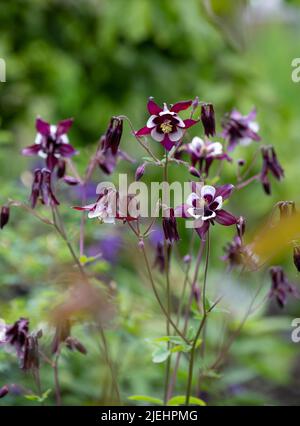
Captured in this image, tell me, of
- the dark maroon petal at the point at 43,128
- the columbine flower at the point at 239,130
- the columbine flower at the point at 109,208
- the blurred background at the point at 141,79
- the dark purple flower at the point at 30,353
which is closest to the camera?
the columbine flower at the point at 109,208

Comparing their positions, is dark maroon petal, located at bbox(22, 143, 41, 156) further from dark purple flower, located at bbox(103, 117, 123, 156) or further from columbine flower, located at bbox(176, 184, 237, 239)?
columbine flower, located at bbox(176, 184, 237, 239)

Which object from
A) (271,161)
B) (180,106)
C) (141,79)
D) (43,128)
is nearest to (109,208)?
(180,106)

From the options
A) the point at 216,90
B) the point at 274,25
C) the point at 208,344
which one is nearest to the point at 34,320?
the point at 208,344

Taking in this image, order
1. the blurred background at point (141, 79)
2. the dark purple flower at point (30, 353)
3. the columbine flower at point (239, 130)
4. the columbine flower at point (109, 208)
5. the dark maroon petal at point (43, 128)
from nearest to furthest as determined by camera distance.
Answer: the columbine flower at point (109, 208)
the dark purple flower at point (30, 353)
the dark maroon petal at point (43, 128)
the columbine flower at point (239, 130)
the blurred background at point (141, 79)

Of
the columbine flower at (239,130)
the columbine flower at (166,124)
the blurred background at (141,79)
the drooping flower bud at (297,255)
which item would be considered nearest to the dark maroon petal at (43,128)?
the columbine flower at (166,124)

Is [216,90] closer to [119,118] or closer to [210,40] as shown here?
[210,40]

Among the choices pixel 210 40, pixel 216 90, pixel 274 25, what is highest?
pixel 274 25

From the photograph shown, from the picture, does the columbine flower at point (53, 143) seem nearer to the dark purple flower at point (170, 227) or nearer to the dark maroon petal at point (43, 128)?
the dark maroon petal at point (43, 128)
